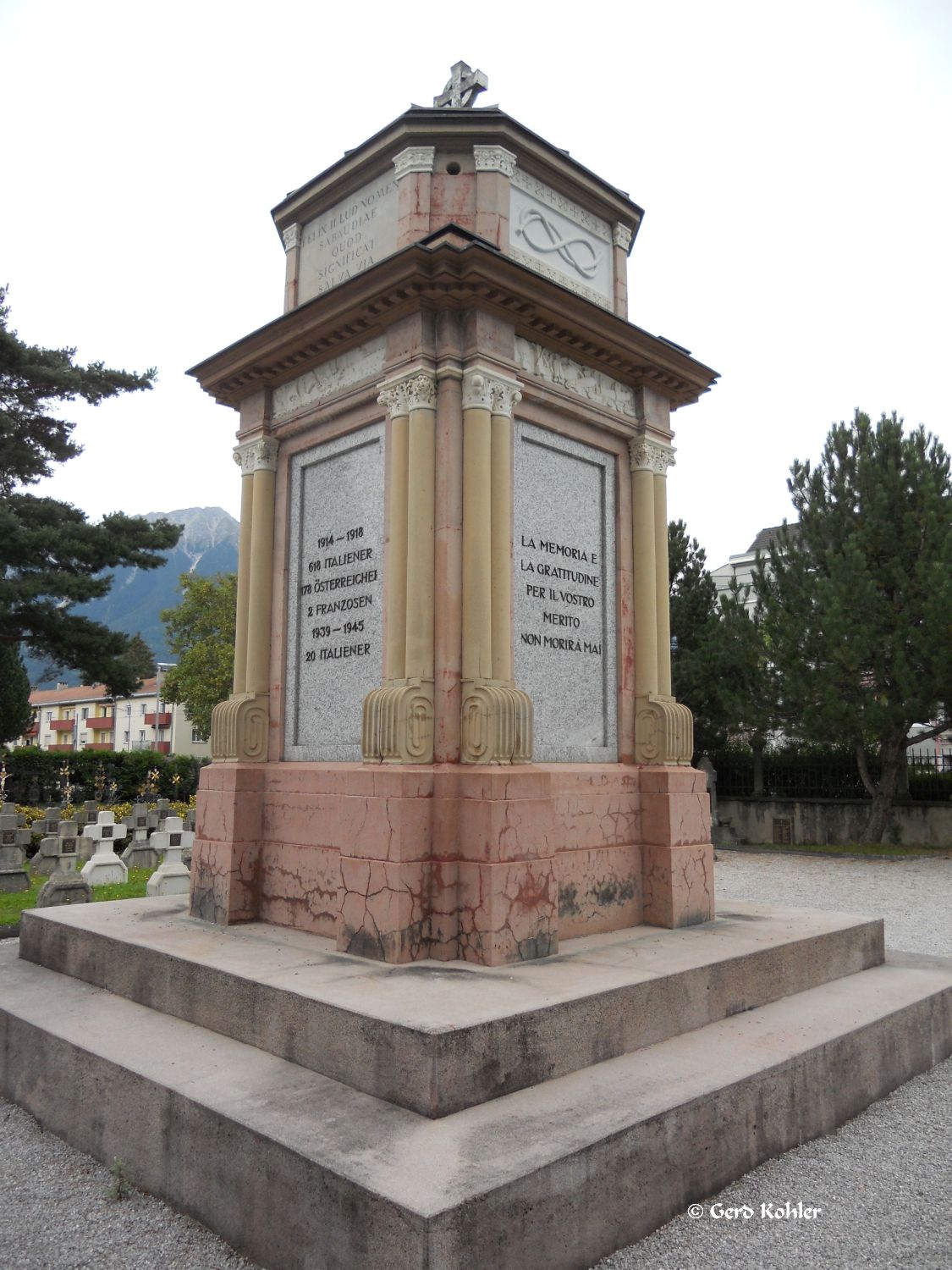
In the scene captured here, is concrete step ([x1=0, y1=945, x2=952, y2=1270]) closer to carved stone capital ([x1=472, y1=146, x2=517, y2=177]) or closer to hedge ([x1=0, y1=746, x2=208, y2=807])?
carved stone capital ([x1=472, y1=146, x2=517, y2=177])

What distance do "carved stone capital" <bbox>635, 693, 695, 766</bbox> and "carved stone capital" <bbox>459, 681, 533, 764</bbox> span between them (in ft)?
4.86

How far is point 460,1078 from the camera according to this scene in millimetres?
3611

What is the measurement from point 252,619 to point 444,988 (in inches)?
135

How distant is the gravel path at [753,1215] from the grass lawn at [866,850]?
16.7 meters

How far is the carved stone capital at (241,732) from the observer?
259 inches

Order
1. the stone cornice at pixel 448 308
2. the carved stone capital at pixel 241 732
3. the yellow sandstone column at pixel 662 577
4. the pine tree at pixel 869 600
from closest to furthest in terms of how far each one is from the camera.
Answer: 1. the stone cornice at pixel 448 308
2. the carved stone capital at pixel 241 732
3. the yellow sandstone column at pixel 662 577
4. the pine tree at pixel 869 600

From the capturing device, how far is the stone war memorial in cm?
347

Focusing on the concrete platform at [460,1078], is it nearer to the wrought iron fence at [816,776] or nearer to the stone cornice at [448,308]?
the stone cornice at [448,308]

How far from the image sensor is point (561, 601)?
638 centimetres

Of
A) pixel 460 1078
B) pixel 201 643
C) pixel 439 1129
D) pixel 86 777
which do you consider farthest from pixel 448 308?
pixel 201 643

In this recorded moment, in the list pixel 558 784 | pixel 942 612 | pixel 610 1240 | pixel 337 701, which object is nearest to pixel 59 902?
pixel 337 701

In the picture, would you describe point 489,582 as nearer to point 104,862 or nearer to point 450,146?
point 450,146

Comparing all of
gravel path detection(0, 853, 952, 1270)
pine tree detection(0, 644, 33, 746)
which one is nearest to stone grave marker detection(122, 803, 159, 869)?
pine tree detection(0, 644, 33, 746)

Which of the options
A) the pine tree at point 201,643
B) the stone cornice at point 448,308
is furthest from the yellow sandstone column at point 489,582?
the pine tree at point 201,643
